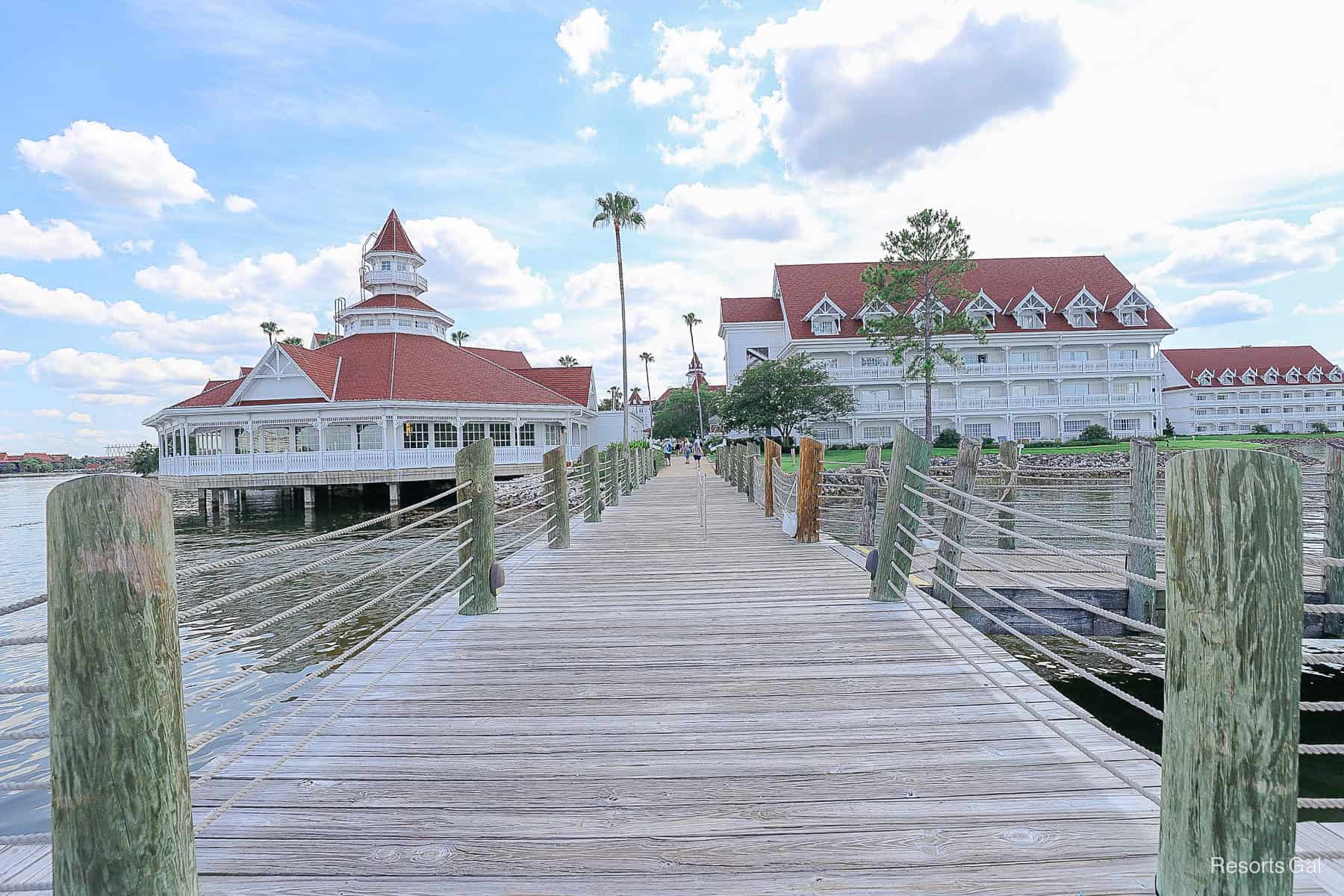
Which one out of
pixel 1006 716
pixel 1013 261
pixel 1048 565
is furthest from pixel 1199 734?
pixel 1013 261

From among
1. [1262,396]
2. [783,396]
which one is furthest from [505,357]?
Result: [1262,396]

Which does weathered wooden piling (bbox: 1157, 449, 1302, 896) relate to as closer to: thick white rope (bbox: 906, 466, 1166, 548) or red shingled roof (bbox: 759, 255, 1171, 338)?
thick white rope (bbox: 906, 466, 1166, 548)

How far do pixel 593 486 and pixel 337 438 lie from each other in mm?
23872

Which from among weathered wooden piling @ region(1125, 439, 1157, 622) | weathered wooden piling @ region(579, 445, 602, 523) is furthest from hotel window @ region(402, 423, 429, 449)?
weathered wooden piling @ region(1125, 439, 1157, 622)

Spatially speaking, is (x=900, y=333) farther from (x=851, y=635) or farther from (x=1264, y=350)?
(x=1264, y=350)

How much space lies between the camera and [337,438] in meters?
33.1

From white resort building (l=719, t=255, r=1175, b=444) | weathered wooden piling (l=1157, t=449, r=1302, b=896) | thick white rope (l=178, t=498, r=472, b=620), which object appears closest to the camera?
weathered wooden piling (l=1157, t=449, r=1302, b=896)

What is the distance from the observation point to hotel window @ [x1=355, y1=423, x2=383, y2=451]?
32750mm

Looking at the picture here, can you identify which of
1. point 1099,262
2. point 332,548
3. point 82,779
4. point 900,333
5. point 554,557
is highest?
point 1099,262

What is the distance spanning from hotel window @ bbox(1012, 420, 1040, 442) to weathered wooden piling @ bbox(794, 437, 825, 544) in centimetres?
4405

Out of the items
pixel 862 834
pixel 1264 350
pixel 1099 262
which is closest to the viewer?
pixel 862 834

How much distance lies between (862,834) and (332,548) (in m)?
18.9

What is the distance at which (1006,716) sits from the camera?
3572 millimetres

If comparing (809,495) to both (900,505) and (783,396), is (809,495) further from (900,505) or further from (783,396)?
(783,396)
